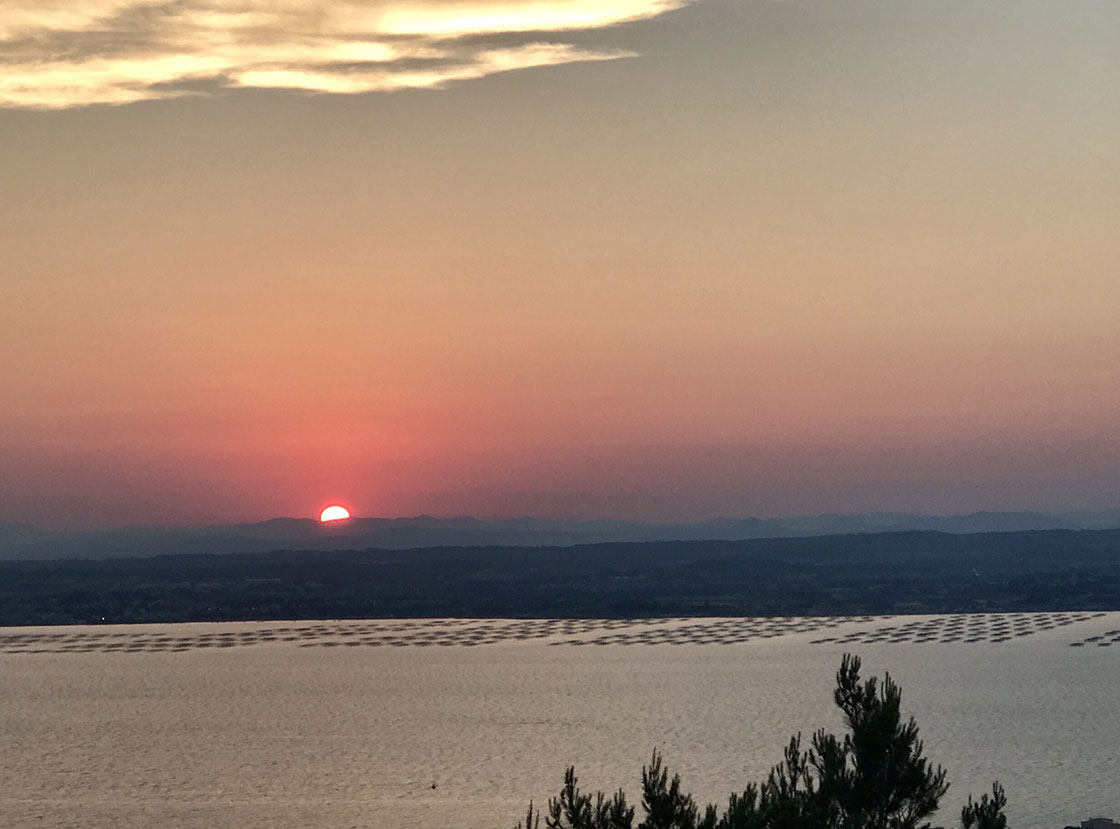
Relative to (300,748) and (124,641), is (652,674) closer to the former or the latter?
(300,748)

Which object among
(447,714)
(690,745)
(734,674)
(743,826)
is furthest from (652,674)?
(743,826)

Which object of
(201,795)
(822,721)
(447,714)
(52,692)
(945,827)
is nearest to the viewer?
(945,827)

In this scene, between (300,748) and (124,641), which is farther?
(124,641)

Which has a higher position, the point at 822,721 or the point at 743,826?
the point at 743,826

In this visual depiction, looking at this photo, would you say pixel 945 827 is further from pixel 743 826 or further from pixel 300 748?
pixel 300 748

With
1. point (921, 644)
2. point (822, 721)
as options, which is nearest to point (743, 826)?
point (822, 721)

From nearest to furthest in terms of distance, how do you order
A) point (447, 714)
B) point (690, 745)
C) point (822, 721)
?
point (690, 745) < point (822, 721) < point (447, 714)
